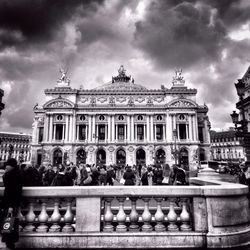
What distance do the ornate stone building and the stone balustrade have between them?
4722 cm

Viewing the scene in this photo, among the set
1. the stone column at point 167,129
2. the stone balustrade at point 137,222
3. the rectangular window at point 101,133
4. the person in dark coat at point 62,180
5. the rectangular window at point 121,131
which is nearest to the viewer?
the stone balustrade at point 137,222

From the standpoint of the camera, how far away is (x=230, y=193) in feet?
16.1

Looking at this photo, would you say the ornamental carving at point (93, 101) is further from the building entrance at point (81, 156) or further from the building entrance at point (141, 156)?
the building entrance at point (141, 156)

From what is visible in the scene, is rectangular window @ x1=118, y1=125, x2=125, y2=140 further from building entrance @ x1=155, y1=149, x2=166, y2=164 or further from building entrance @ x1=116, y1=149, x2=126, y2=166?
building entrance @ x1=155, y1=149, x2=166, y2=164

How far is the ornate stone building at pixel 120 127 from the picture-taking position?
52906 millimetres

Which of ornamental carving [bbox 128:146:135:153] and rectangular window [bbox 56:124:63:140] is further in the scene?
rectangular window [bbox 56:124:63:140]

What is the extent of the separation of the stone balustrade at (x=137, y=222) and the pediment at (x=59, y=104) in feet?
167

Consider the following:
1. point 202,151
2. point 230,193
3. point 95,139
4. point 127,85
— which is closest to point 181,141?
point 202,151

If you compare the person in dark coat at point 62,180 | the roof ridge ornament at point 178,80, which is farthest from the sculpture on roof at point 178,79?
the person in dark coat at point 62,180

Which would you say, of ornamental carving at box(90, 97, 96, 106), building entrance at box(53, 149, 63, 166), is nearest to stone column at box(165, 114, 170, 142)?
ornamental carving at box(90, 97, 96, 106)

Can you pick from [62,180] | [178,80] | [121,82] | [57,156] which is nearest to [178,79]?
[178,80]

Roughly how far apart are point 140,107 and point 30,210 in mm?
51688

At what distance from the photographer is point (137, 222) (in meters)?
5.16

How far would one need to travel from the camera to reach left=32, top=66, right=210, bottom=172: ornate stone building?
52906 millimetres
